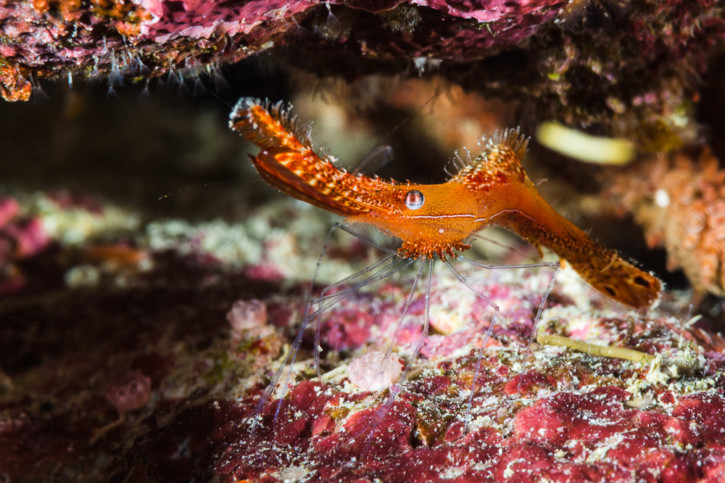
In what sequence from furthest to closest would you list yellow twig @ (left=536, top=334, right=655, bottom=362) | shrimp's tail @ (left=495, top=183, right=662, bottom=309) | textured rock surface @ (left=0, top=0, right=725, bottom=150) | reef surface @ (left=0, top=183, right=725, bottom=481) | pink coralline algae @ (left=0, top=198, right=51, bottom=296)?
1. pink coralline algae @ (left=0, top=198, right=51, bottom=296)
2. shrimp's tail @ (left=495, top=183, right=662, bottom=309)
3. yellow twig @ (left=536, top=334, right=655, bottom=362)
4. textured rock surface @ (left=0, top=0, right=725, bottom=150)
5. reef surface @ (left=0, top=183, right=725, bottom=481)

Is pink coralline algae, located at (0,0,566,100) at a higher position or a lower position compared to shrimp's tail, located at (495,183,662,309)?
higher

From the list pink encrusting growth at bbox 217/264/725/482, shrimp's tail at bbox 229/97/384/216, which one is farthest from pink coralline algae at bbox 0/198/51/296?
shrimp's tail at bbox 229/97/384/216

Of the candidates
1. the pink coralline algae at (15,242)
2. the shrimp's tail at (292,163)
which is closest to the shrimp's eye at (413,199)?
the shrimp's tail at (292,163)

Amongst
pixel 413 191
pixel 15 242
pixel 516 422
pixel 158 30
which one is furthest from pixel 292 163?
pixel 15 242

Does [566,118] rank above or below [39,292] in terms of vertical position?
above

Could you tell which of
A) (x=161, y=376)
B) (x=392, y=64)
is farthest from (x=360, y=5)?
(x=161, y=376)

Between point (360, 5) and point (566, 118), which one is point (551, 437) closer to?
point (360, 5)

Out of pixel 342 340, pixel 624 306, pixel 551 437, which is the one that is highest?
pixel 551 437

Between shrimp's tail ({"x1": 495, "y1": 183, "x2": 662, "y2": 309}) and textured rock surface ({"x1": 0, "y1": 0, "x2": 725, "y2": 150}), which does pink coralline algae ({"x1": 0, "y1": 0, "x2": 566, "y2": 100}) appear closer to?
textured rock surface ({"x1": 0, "y1": 0, "x2": 725, "y2": 150})
